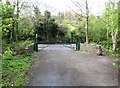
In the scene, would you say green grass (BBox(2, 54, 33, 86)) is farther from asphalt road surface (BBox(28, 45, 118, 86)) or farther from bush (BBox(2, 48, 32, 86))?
asphalt road surface (BBox(28, 45, 118, 86))

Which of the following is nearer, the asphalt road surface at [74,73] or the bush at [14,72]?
the bush at [14,72]

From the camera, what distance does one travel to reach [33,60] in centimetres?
1259

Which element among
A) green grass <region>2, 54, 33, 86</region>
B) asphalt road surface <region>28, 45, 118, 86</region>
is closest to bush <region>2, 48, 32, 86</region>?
green grass <region>2, 54, 33, 86</region>

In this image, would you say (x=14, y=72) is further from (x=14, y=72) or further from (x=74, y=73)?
(x=74, y=73)

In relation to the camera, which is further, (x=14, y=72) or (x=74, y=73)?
(x=74, y=73)

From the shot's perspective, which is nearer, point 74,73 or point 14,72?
point 14,72

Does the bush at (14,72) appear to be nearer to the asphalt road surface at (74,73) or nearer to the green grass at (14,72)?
the green grass at (14,72)

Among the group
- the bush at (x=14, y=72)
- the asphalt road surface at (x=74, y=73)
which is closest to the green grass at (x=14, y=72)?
the bush at (x=14, y=72)

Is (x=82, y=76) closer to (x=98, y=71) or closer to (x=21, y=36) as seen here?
(x=98, y=71)

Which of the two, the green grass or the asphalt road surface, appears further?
the asphalt road surface

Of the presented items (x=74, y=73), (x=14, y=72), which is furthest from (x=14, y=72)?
(x=74, y=73)

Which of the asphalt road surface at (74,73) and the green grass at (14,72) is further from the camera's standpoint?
the asphalt road surface at (74,73)

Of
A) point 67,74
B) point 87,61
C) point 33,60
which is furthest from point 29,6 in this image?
point 67,74

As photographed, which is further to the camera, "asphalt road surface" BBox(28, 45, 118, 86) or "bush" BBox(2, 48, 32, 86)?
"asphalt road surface" BBox(28, 45, 118, 86)
